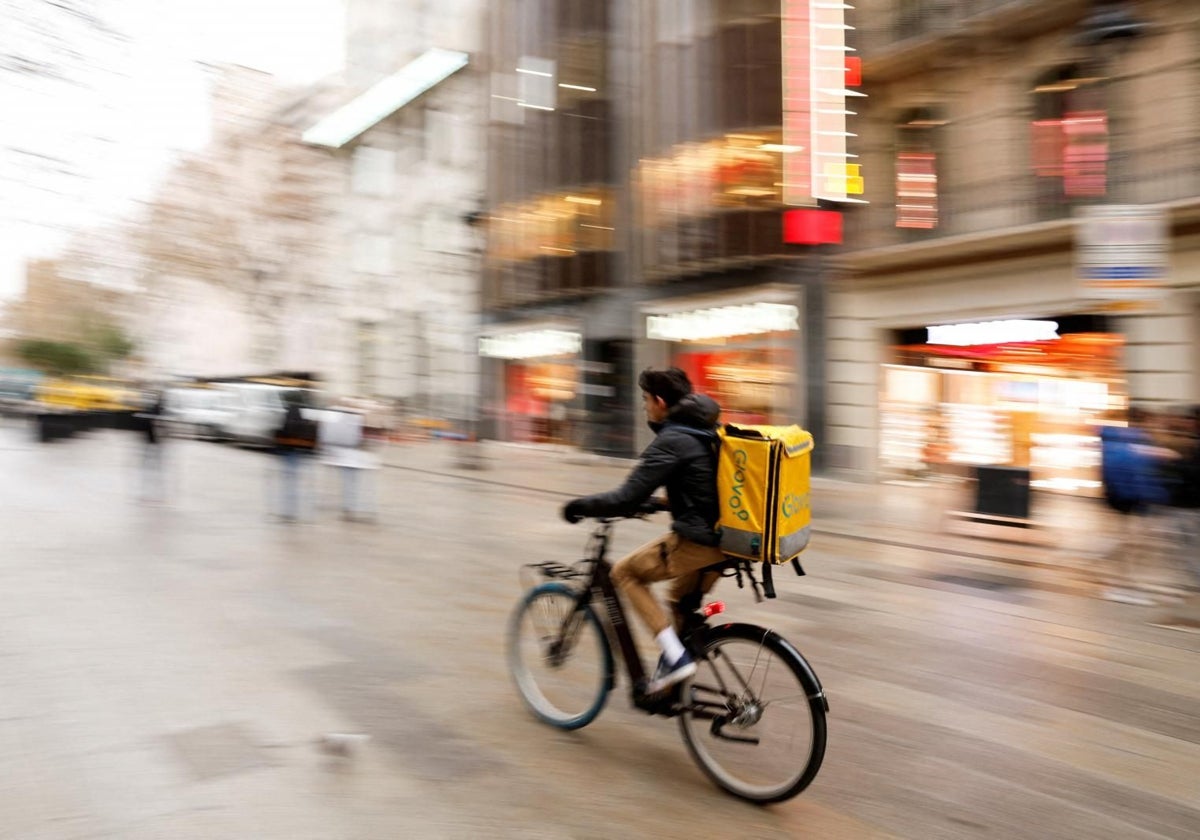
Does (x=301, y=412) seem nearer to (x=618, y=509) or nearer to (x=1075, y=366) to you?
(x=618, y=509)

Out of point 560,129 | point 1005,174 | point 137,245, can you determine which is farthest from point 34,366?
point 1005,174

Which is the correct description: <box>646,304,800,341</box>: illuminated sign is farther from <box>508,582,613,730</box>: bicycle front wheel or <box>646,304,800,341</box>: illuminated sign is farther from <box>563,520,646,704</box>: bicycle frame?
<box>563,520,646,704</box>: bicycle frame

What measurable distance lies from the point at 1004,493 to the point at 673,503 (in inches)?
325

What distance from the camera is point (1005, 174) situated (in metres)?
15.8

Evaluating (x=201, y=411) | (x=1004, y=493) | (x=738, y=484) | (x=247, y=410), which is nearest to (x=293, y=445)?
(x=1004, y=493)

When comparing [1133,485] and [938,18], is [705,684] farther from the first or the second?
[938,18]

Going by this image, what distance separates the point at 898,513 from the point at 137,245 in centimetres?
1130

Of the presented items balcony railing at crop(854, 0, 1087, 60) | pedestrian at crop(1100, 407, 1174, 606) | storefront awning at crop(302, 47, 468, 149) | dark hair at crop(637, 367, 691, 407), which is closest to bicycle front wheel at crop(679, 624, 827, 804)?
dark hair at crop(637, 367, 691, 407)

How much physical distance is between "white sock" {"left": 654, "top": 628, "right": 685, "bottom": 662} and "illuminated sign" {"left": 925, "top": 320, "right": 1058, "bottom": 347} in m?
14.0

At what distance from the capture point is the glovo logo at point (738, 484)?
3.65 m

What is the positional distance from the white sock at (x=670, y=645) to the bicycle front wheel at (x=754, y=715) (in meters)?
0.11

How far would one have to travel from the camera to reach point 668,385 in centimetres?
392

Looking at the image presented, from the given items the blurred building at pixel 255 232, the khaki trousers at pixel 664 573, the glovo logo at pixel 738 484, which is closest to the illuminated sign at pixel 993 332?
the blurred building at pixel 255 232

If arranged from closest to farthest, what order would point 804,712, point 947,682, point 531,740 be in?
point 804,712 < point 531,740 < point 947,682
